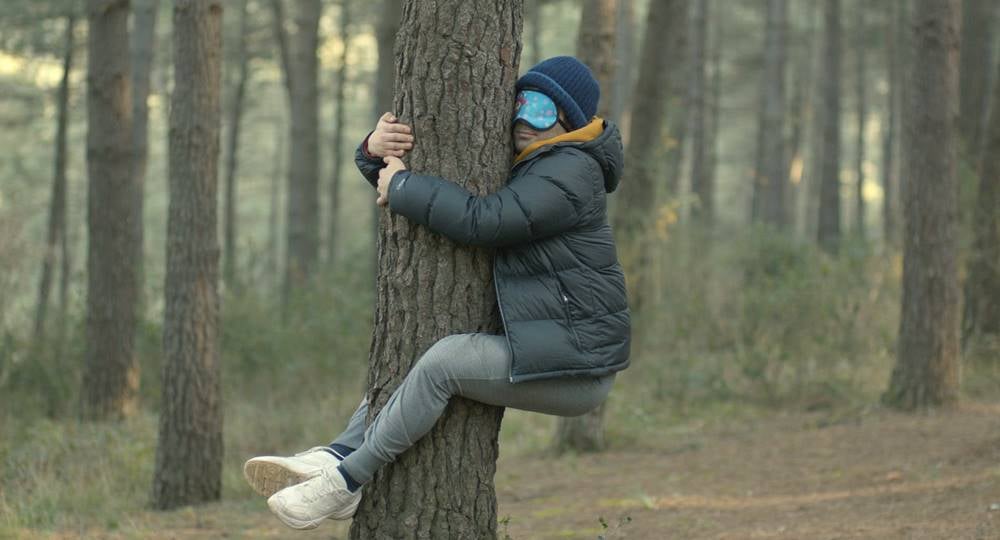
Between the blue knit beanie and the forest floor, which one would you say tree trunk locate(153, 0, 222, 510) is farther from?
the blue knit beanie

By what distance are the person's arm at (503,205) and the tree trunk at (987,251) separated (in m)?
7.81

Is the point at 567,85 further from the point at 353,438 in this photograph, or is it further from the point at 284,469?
the point at 284,469

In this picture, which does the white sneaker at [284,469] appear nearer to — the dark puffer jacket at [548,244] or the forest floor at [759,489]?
the dark puffer jacket at [548,244]

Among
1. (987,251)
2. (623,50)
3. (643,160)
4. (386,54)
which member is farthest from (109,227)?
(623,50)

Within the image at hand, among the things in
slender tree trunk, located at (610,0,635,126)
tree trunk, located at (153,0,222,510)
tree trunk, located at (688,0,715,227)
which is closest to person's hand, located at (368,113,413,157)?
tree trunk, located at (153,0,222,510)

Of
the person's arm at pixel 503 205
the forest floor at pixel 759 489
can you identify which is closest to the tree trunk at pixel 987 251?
the forest floor at pixel 759 489

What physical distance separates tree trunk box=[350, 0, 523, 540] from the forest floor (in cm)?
92

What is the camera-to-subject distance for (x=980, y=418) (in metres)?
8.75

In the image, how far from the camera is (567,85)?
4.30 meters

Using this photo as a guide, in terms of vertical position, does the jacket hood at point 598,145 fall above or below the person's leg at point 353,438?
above

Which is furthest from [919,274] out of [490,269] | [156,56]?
[156,56]

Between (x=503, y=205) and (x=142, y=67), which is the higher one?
(x=142, y=67)

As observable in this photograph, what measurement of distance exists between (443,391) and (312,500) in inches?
24.6

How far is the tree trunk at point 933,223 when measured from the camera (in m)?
9.05
